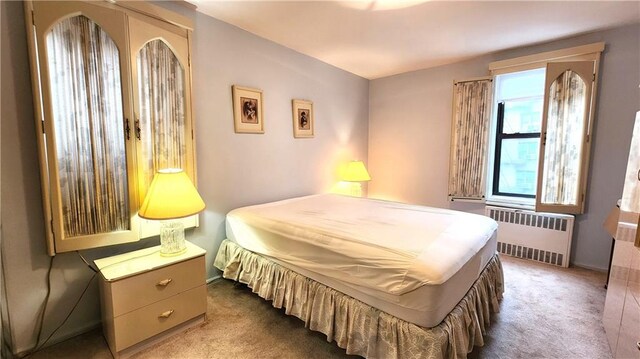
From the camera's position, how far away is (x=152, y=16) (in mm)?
1952

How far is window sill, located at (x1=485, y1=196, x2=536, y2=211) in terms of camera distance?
317cm

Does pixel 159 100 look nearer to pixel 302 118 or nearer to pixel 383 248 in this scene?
pixel 302 118

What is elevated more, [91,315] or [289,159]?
[289,159]

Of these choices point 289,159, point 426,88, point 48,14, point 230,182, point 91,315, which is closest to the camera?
point 48,14

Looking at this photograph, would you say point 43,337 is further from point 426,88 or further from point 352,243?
point 426,88

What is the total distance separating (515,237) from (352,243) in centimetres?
257

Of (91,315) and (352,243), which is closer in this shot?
(352,243)

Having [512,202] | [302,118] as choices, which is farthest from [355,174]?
[512,202]

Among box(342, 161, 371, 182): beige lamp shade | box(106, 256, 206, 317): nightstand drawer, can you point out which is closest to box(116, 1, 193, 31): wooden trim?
box(106, 256, 206, 317): nightstand drawer

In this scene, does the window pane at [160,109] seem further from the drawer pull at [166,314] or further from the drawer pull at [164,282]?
the drawer pull at [166,314]

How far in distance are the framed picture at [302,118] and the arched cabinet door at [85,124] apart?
172cm

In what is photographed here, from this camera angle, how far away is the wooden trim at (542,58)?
2627 millimetres

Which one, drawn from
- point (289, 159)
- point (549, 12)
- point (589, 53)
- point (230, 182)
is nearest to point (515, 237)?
point (589, 53)

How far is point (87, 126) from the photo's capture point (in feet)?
5.60
